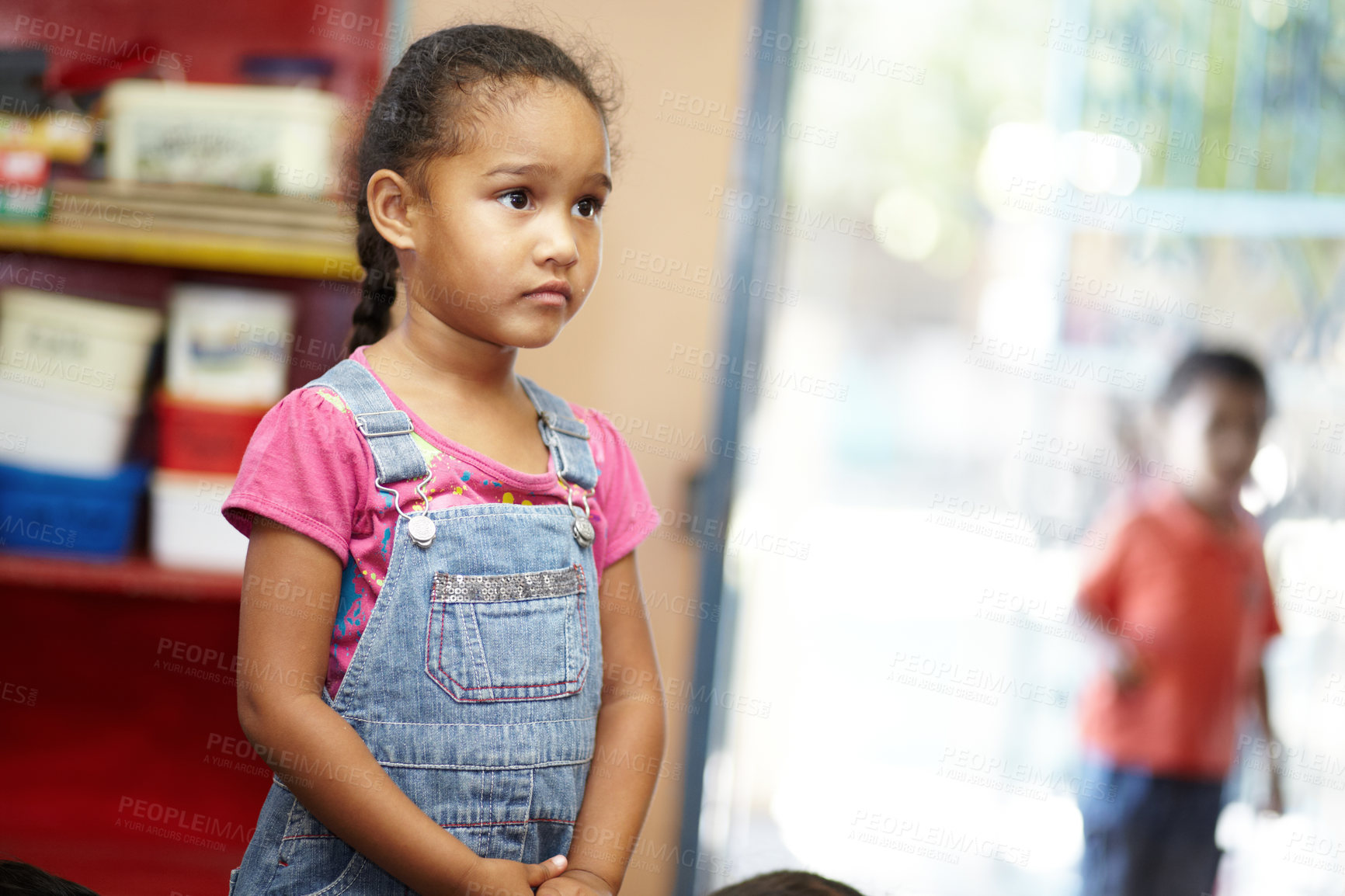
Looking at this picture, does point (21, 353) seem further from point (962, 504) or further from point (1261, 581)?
point (1261, 581)

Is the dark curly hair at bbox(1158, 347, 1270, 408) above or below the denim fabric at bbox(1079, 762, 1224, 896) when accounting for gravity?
above

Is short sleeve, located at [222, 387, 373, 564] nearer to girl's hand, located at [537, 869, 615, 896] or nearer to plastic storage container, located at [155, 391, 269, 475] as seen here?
girl's hand, located at [537, 869, 615, 896]

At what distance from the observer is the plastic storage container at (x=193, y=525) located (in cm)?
142

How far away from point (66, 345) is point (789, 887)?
1195mm

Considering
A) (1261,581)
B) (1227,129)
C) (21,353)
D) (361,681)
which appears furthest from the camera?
(1227,129)

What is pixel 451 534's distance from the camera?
798 millimetres

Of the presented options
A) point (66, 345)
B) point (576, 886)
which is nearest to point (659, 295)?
point (66, 345)

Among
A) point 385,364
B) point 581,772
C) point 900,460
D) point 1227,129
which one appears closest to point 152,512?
point 385,364

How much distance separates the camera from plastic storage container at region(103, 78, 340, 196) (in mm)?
1393

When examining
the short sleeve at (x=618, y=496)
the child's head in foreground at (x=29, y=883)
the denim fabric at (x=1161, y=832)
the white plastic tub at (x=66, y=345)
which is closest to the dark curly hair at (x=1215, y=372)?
the denim fabric at (x=1161, y=832)

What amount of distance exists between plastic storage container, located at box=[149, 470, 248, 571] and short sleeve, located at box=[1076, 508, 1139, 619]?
1.46 m

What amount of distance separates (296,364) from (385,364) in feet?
2.31

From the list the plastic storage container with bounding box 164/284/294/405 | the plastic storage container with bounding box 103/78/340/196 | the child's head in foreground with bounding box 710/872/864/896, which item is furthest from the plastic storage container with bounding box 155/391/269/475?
the child's head in foreground with bounding box 710/872/864/896

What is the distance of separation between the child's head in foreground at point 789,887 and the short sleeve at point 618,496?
30cm
